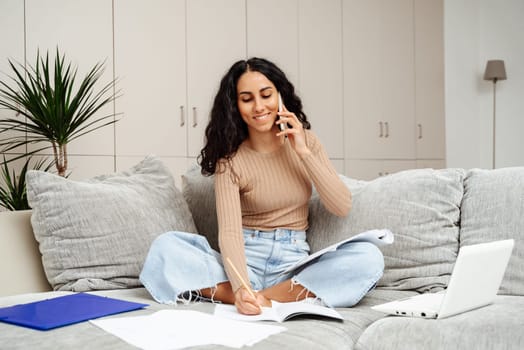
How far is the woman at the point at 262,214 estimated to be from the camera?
74.7 inches

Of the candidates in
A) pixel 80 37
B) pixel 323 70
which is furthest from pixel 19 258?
pixel 323 70

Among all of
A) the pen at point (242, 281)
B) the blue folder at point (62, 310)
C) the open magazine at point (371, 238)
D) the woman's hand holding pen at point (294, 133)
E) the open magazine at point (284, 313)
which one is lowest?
the open magazine at point (284, 313)

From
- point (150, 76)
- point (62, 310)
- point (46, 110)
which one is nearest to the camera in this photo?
point (62, 310)

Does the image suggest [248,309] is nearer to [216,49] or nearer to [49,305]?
[49,305]

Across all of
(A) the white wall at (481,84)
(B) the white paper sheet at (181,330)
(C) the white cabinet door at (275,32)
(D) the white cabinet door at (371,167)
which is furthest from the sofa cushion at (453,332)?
(A) the white wall at (481,84)

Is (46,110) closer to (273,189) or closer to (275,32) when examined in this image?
(273,189)

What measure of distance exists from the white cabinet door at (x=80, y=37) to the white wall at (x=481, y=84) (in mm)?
3417

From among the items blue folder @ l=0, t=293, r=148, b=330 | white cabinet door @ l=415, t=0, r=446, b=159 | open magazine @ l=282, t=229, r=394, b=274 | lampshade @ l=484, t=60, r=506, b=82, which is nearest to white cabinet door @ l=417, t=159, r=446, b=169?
white cabinet door @ l=415, t=0, r=446, b=159

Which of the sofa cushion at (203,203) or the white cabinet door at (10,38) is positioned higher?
the white cabinet door at (10,38)

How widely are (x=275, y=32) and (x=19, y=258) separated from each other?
9.41 feet

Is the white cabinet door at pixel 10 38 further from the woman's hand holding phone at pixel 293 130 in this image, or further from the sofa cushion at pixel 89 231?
the woman's hand holding phone at pixel 293 130

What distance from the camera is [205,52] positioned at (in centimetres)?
400

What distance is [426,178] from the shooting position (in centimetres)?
215

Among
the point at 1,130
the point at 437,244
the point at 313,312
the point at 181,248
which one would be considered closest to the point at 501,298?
the point at 437,244
